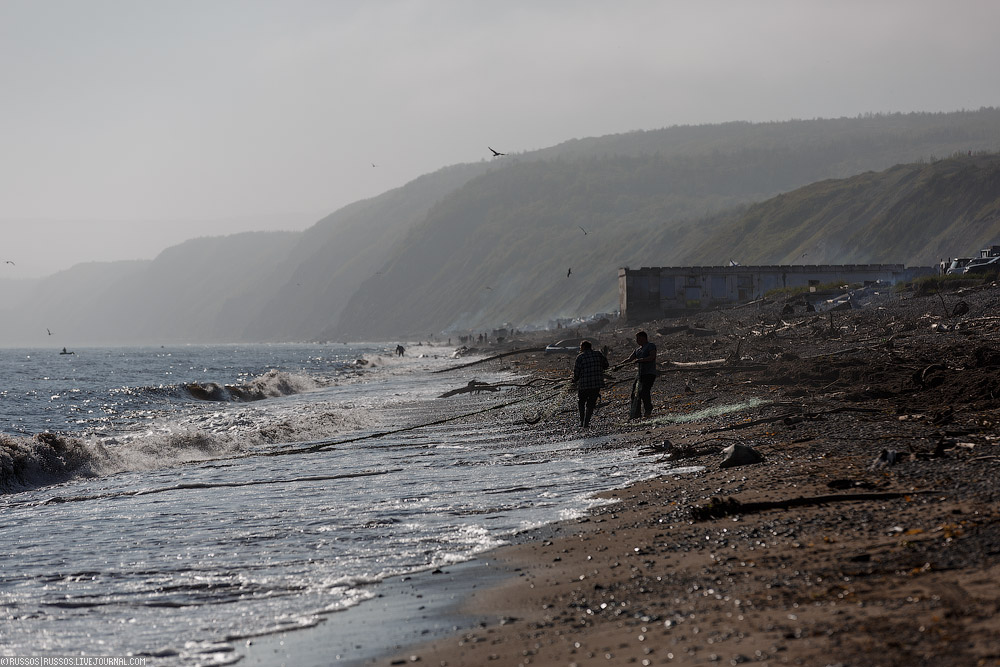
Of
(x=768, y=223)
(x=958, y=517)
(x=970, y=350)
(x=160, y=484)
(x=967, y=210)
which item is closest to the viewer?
(x=958, y=517)

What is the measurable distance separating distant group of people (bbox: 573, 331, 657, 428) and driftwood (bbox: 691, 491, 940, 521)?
31.1 feet

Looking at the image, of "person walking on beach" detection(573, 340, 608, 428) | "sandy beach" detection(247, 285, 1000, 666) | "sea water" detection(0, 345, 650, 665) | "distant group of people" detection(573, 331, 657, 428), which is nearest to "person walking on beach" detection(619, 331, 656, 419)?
"distant group of people" detection(573, 331, 657, 428)

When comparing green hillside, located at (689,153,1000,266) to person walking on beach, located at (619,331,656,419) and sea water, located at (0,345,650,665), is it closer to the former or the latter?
person walking on beach, located at (619,331,656,419)

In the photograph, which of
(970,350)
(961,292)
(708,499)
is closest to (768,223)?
(961,292)

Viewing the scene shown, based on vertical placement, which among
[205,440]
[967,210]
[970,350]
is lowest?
[205,440]

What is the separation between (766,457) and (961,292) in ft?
106

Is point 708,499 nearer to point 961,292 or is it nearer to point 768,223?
point 961,292

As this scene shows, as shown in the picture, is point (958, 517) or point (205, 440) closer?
point (958, 517)

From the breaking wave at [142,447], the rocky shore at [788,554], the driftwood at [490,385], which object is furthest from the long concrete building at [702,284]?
the rocky shore at [788,554]

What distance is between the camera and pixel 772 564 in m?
6.41

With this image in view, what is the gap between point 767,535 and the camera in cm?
725

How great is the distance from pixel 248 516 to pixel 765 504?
20.1ft

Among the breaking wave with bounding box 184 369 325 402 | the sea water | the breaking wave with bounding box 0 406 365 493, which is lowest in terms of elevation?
the breaking wave with bounding box 184 369 325 402

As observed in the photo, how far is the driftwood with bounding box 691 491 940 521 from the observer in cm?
781
